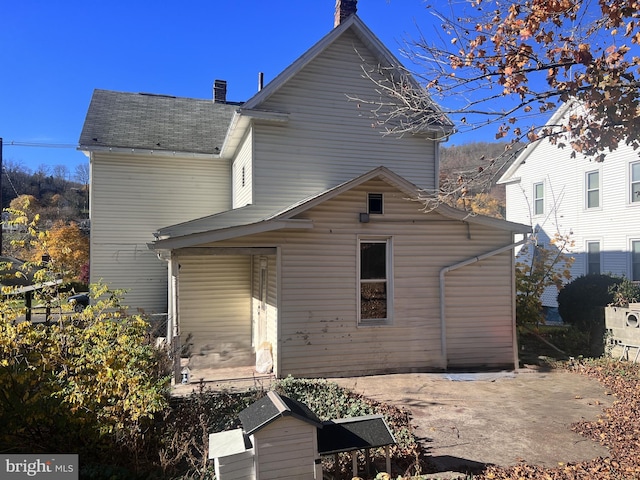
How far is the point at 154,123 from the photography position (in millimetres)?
15688

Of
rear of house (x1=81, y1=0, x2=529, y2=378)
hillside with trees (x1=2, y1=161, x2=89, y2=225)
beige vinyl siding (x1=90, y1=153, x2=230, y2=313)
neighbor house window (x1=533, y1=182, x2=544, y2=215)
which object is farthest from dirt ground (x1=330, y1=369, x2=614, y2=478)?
hillside with trees (x1=2, y1=161, x2=89, y2=225)

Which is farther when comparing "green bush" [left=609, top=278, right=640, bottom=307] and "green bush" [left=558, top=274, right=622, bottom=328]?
"green bush" [left=558, top=274, right=622, bottom=328]

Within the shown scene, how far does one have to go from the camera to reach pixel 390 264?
9.52 m

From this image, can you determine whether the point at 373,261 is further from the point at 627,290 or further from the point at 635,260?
the point at 635,260

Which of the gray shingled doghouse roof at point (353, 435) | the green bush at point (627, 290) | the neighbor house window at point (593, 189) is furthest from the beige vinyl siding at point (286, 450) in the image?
the neighbor house window at point (593, 189)

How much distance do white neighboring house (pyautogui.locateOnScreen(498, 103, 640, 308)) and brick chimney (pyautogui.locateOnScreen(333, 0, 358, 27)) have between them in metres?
9.17

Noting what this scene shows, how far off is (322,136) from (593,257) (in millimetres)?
14638

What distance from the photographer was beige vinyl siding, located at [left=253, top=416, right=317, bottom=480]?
422 cm

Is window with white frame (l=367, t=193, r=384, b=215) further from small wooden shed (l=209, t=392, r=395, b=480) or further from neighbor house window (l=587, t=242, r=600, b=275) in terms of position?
neighbor house window (l=587, t=242, r=600, b=275)

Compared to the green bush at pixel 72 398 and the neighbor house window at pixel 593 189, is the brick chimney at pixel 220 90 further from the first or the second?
the neighbor house window at pixel 593 189

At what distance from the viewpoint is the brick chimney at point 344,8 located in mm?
12867

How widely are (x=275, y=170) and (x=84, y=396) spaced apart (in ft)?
24.7

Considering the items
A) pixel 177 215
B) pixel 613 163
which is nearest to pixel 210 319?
pixel 177 215

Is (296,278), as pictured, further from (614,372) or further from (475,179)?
(614,372)
